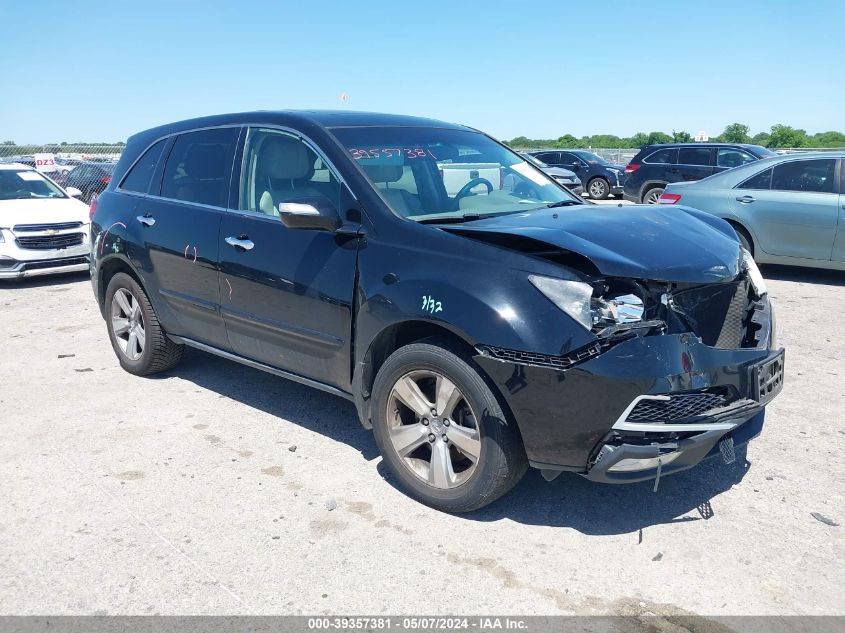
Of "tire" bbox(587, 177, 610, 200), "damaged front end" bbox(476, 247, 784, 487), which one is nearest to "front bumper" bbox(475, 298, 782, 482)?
"damaged front end" bbox(476, 247, 784, 487)

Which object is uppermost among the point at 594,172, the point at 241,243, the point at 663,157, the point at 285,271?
the point at 663,157

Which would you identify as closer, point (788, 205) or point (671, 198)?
point (788, 205)

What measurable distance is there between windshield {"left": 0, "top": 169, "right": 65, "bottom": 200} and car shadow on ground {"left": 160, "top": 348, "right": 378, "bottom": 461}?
613 centimetres

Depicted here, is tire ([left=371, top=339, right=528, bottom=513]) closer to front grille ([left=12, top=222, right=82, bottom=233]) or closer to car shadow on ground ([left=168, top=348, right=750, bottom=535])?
car shadow on ground ([left=168, top=348, right=750, bottom=535])

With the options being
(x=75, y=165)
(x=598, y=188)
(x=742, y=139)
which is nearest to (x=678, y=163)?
(x=598, y=188)

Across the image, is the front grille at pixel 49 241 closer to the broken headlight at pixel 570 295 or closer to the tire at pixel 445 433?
the tire at pixel 445 433

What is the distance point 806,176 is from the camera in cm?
888

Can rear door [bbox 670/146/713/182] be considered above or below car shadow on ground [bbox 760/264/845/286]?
above

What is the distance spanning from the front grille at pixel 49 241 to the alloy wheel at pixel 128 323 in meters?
4.86

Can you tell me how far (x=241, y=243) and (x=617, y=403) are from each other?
2.45m

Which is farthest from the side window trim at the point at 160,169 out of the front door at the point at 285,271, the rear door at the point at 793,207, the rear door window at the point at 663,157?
the rear door window at the point at 663,157

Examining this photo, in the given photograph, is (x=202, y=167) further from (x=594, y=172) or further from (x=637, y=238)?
(x=594, y=172)

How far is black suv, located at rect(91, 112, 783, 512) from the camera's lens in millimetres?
3057

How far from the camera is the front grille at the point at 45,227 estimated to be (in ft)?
31.8
